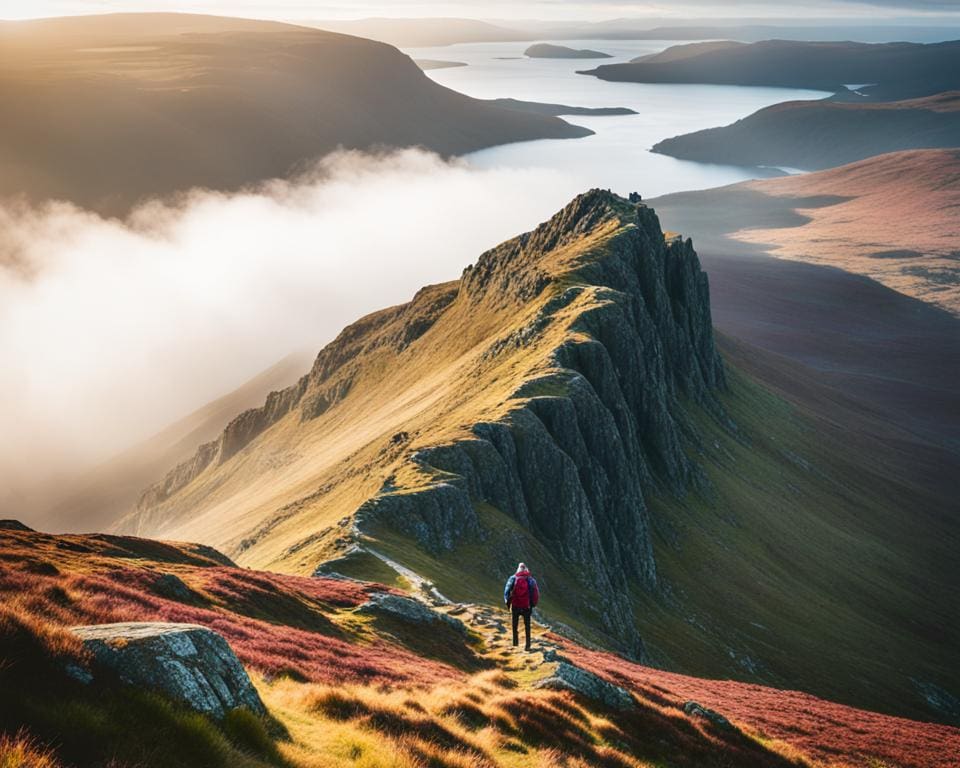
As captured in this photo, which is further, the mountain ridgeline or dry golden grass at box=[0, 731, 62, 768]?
the mountain ridgeline

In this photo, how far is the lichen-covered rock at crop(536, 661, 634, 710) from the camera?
2721 cm

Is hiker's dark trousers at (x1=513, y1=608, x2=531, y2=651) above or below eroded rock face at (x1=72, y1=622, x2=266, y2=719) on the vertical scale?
below

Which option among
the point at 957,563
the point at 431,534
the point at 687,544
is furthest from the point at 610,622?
the point at 957,563

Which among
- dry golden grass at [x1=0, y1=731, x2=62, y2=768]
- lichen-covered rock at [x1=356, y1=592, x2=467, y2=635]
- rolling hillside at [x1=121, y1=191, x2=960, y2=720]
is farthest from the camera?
rolling hillside at [x1=121, y1=191, x2=960, y2=720]

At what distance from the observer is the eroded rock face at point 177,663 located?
13.7 m

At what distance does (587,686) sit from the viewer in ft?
90.7

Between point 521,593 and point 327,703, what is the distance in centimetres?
1606

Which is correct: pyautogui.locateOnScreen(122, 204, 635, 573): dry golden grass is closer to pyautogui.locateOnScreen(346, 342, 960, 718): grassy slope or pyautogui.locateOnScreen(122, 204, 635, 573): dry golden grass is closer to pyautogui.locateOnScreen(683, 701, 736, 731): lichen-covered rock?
pyautogui.locateOnScreen(346, 342, 960, 718): grassy slope

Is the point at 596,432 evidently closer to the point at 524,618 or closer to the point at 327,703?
the point at 524,618

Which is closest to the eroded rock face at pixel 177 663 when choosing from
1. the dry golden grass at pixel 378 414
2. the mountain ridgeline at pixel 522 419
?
the dry golden grass at pixel 378 414

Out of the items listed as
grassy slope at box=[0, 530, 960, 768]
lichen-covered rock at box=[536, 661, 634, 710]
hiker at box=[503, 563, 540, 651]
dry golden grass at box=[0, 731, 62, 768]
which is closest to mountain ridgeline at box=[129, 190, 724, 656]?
grassy slope at box=[0, 530, 960, 768]

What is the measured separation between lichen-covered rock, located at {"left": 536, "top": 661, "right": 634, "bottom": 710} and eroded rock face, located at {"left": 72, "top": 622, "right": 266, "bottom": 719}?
551 inches

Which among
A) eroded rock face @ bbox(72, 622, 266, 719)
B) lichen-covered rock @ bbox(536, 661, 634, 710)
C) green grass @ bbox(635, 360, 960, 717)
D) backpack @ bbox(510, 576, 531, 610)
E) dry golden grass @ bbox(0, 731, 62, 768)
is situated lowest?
green grass @ bbox(635, 360, 960, 717)

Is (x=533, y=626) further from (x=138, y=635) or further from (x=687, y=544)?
(x=687, y=544)
